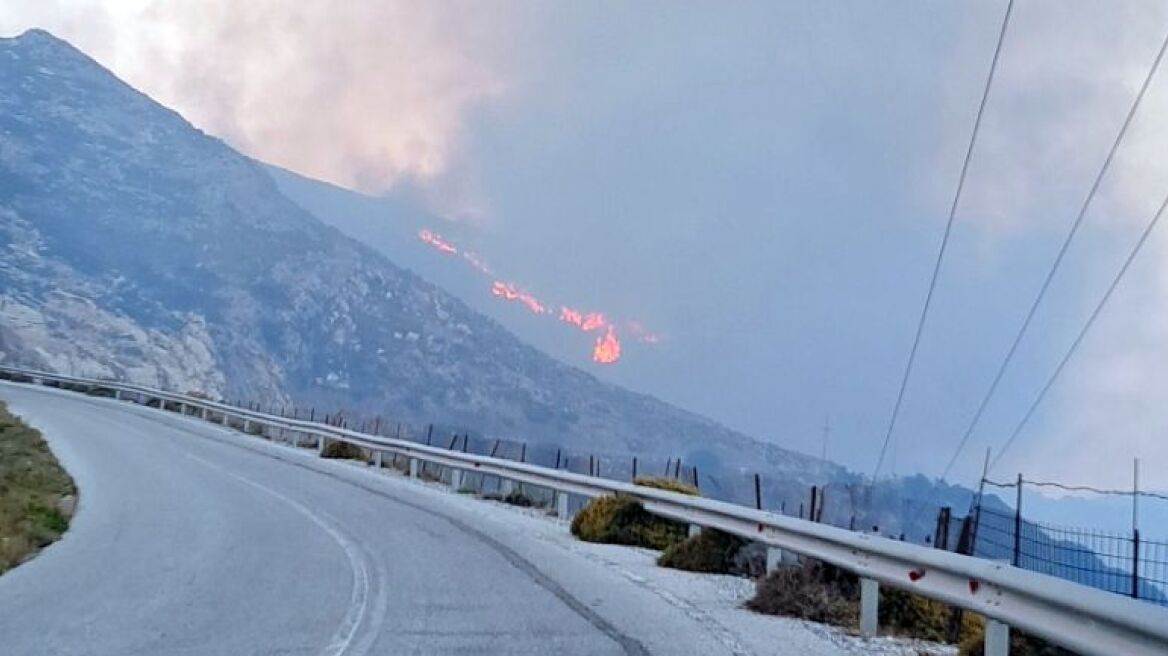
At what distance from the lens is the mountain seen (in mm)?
134750

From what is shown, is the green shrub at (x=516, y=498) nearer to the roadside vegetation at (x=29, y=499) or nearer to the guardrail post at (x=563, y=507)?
the guardrail post at (x=563, y=507)

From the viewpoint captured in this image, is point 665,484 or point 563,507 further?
point 563,507

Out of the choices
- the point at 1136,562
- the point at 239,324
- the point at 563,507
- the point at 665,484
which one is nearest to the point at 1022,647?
the point at 1136,562

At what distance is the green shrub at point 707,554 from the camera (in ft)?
44.1

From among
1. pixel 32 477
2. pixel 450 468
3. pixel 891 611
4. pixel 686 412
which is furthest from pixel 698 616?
pixel 686 412

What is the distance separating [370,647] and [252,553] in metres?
5.32

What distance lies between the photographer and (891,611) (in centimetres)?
984

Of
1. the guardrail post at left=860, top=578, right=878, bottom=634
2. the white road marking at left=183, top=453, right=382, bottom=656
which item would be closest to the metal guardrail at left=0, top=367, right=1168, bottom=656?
the guardrail post at left=860, top=578, right=878, bottom=634

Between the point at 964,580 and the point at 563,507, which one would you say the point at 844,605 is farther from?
the point at 563,507

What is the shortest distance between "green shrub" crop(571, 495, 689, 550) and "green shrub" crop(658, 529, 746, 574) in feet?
6.19

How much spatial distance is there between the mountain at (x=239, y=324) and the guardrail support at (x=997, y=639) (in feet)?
361

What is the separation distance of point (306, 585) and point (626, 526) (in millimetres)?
6822

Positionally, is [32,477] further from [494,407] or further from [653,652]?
[494,407]

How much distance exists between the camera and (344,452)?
107 feet
